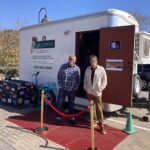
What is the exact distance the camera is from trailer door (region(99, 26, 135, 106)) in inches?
230

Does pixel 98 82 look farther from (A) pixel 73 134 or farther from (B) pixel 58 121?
(B) pixel 58 121

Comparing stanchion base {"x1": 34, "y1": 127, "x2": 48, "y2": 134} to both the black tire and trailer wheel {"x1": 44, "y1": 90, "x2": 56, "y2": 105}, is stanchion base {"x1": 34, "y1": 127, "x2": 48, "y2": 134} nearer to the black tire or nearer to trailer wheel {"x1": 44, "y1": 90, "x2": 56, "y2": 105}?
trailer wheel {"x1": 44, "y1": 90, "x2": 56, "y2": 105}

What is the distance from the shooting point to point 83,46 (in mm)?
7934

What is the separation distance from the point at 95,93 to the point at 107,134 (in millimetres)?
982

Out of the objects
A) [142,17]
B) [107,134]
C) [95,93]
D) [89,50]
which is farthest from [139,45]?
[142,17]

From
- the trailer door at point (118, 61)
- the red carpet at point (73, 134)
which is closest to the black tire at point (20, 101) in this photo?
→ the red carpet at point (73, 134)

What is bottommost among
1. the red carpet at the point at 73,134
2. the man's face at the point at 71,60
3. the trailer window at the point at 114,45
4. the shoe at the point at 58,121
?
the red carpet at the point at 73,134

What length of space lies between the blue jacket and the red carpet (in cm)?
99

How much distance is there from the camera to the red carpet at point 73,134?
5.05 metres

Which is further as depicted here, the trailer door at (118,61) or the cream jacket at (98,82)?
the trailer door at (118,61)

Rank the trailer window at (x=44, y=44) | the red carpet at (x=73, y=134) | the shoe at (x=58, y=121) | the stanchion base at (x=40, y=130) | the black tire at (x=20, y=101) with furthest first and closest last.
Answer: the black tire at (x=20, y=101) < the trailer window at (x=44, y=44) < the shoe at (x=58, y=121) < the stanchion base at (x=40, y=130) < the red carpet at (x=73, y=134)

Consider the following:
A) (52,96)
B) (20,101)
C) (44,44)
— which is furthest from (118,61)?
(20,101)

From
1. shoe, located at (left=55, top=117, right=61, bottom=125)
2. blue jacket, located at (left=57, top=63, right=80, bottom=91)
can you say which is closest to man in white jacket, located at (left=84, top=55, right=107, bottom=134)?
blue jacket, located at (left=57, top=63, right=80, bottom=91)

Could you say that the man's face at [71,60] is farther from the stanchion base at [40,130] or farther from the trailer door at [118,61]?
the stanchion base at [40,130]
